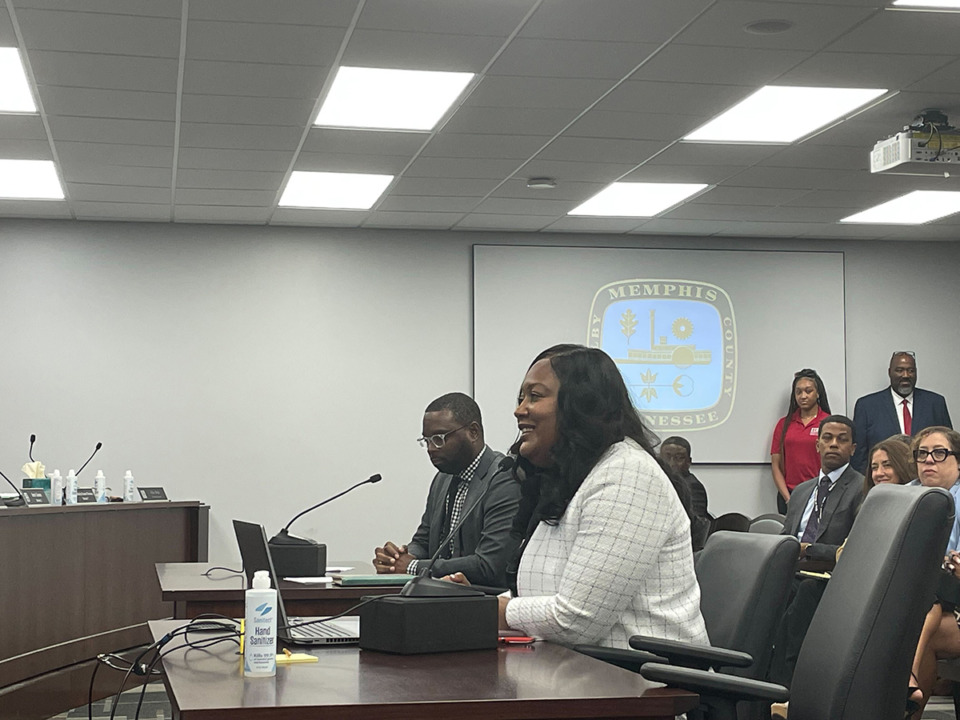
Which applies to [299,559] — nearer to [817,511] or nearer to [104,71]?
[104,71]

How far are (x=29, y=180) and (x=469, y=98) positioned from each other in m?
3.05

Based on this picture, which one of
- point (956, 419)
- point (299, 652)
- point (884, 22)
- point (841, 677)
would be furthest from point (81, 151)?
point (956, 419)

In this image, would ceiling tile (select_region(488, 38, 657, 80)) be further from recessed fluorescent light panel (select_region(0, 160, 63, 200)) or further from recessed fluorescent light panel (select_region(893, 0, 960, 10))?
recessed fluorescent light panel (select_region(0, 160, 63, 200))

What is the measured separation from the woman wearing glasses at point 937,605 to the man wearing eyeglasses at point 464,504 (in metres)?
1.36

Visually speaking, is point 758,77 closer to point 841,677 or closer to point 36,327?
point 841,677

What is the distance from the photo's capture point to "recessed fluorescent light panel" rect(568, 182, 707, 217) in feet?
23.4

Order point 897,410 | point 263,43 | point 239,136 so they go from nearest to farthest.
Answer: point 263,43 → point 239,136 → point 897,410

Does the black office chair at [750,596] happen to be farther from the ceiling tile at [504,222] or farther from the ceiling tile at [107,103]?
the ceiling tile at [504,222]

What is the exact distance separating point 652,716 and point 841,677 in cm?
58

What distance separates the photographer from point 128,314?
26.6 feet

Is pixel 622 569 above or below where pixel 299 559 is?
above

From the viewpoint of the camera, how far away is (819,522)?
5445 millimetres

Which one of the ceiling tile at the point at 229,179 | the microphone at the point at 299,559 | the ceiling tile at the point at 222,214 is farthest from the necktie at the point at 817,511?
the ceiling tile at the point at 222,214

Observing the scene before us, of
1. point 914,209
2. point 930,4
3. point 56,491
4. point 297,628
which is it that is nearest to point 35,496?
point 56,491
